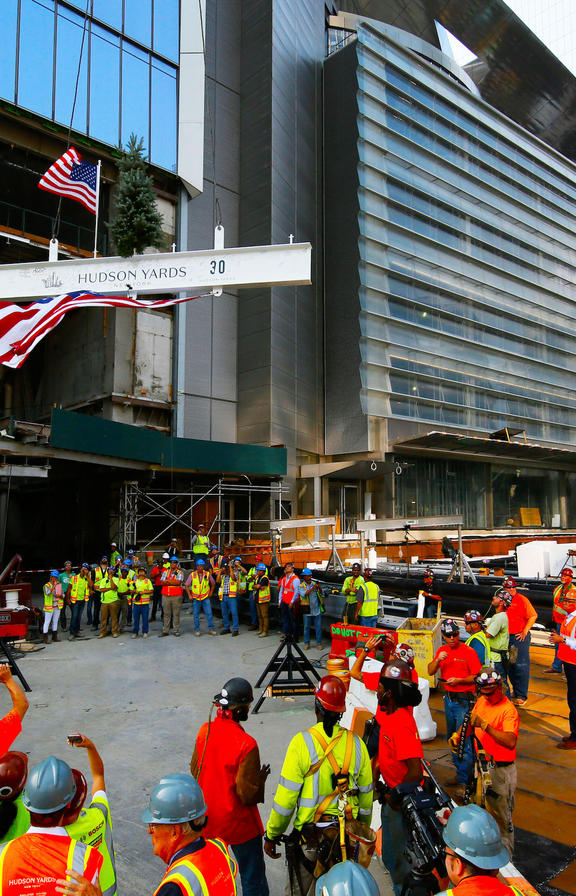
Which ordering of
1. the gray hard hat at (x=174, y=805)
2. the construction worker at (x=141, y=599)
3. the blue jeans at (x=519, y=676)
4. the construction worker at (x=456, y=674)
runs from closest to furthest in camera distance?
the gray hard hat at (x=174, y=805) → the construction worker at (x=456, y=674) → the blue jeans at (x=519, y=676) → the construction worker at (x=141, y=599)

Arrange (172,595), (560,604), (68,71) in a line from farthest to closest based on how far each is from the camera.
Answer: (68,71) → (172,595) → (560,604)

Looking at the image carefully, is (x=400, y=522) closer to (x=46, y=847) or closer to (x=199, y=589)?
(x=199, y=589)

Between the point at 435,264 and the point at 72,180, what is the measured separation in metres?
30.6

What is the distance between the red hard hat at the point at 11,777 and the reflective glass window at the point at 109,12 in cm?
2994

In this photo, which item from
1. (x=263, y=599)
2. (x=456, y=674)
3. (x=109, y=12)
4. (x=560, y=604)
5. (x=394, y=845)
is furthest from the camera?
(x=109, y=12)

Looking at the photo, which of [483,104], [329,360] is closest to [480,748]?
[329,360]


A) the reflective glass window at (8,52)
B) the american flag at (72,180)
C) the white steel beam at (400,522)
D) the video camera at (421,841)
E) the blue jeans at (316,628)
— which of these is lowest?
the blue jeans at (316,628)

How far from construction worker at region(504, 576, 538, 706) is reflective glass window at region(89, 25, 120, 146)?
80.5ft

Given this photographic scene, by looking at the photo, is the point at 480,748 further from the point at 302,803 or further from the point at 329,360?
the point at 329,360

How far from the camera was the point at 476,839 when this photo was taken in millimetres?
2246

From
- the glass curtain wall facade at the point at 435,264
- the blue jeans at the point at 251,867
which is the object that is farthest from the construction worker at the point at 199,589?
the glass curtain wall facade at the point at 435,264

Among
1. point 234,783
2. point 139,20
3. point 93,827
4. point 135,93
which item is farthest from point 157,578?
point 139,20

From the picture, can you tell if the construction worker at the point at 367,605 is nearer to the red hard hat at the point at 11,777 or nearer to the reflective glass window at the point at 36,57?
the red hard hat at the point at 11,777

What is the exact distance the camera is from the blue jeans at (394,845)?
3.78m
